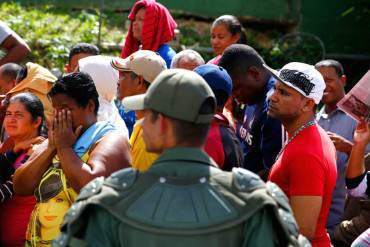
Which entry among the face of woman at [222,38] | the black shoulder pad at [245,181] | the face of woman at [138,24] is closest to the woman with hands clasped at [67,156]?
the black shoulder pad at [245,181]

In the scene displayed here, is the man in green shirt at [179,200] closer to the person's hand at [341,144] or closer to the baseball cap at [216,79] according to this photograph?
the baseball cap at [216,79]

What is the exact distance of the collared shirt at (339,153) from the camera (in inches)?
229

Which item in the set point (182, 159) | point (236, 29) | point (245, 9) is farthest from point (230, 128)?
point (245, 9)

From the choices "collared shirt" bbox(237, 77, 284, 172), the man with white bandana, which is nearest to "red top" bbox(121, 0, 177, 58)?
"collared shirt" bbox(237, 77, 284, 172)

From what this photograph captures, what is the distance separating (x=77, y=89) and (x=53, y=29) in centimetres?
699

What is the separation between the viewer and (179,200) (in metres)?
2.83

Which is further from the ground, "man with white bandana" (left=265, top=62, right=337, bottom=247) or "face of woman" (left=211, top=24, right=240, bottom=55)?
"man with white bandana" (left=265, top=62, right=337, bottom=247)

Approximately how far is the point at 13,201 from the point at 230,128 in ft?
5.04

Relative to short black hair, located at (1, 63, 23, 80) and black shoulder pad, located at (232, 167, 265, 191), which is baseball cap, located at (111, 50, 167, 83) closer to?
black shoulder pad, located at (232, 167, 265, 191)

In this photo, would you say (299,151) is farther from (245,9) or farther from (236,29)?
(245,9)

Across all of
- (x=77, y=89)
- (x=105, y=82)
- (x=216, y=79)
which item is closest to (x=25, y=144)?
(x=105, y=82)

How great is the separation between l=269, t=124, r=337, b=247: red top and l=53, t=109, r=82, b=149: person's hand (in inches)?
43.3

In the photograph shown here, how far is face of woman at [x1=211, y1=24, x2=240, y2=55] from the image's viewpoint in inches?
281

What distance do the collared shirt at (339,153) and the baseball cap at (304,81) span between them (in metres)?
1.61
